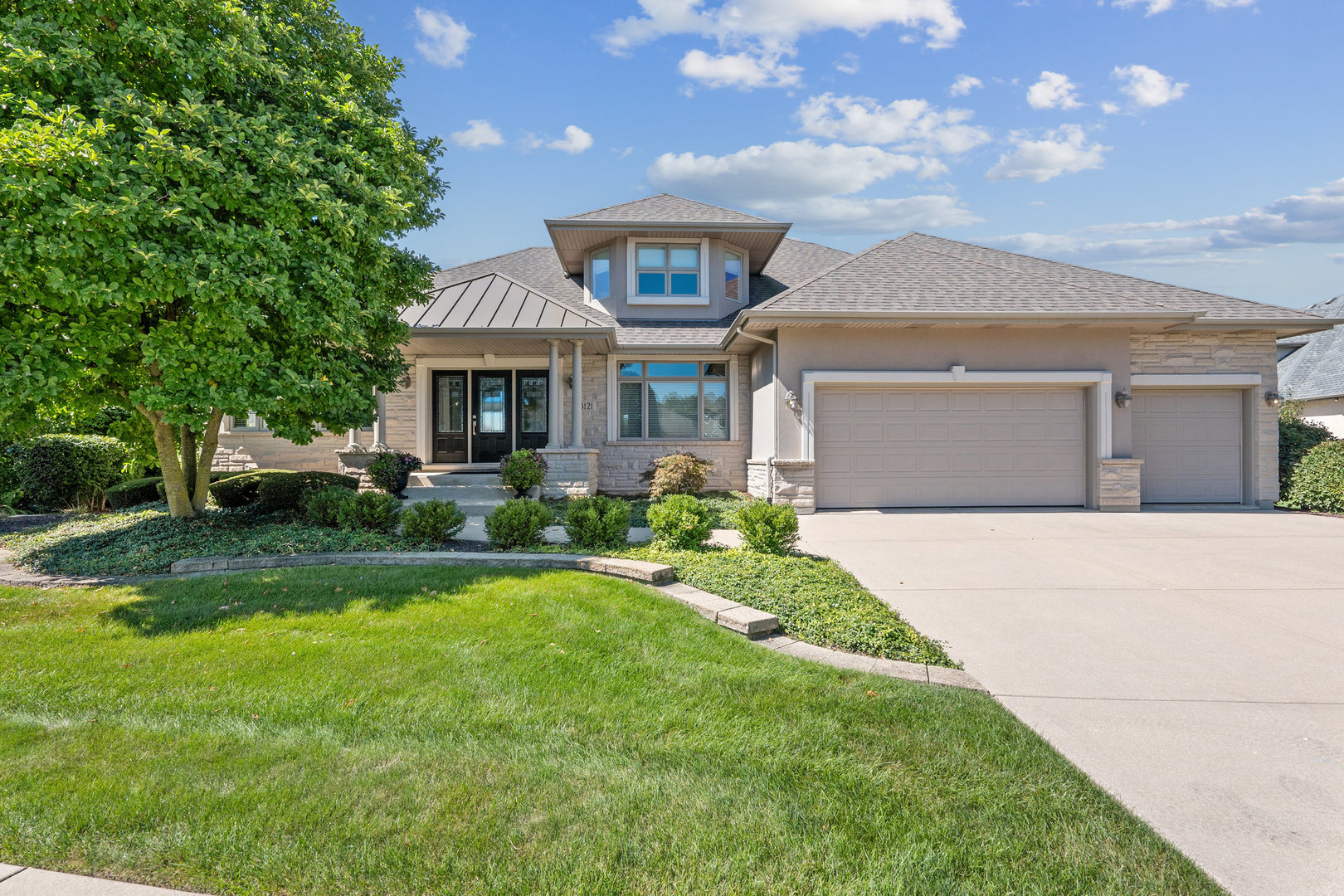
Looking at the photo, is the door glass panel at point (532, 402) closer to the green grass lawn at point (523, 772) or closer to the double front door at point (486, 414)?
the double front door at point (486, 414)

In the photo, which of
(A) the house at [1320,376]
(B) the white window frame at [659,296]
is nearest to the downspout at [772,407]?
(B) the white window frame at [659,296]

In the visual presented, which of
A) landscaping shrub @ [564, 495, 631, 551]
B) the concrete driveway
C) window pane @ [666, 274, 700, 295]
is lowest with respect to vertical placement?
the concrete driveway

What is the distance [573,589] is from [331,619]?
1712 mm

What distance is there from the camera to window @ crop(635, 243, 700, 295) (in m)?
13.2

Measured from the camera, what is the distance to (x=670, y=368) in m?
12.8

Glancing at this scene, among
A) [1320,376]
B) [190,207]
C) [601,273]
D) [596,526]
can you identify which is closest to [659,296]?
[601,273]

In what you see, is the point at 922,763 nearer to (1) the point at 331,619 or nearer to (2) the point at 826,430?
(1) the point at 331,619

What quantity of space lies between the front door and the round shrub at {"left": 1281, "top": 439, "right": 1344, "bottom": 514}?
564 inches

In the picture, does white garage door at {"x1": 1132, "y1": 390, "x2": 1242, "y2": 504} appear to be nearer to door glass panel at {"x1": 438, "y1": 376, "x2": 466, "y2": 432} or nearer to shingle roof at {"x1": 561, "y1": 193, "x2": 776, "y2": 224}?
shingle roof at {"x1": 561, "y1": 193, "x2": 776, "y2": 224}

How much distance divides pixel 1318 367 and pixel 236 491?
2632cm

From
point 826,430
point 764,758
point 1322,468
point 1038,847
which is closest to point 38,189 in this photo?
point 764,758

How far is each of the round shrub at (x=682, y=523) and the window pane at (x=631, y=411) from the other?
20.6ft

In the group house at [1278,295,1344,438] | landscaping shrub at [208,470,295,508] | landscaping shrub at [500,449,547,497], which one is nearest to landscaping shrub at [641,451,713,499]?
landscaping shrub at [500,449,547,497]

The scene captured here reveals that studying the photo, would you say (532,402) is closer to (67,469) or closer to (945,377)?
(67,469)
